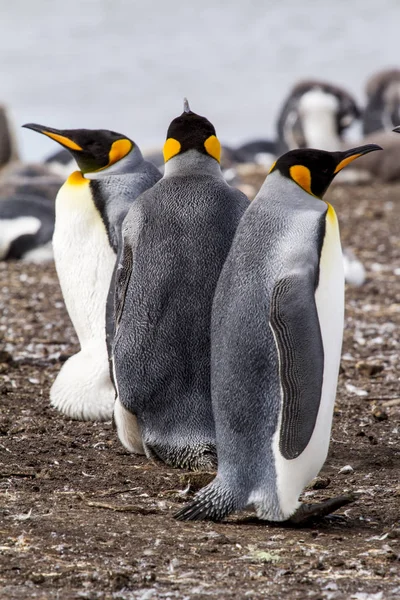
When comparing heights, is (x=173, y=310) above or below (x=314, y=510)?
above

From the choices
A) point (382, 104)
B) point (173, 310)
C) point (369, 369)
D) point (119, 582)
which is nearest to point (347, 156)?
point (173, 310)

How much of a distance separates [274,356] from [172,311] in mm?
682

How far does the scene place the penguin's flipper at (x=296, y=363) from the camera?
3109 mm

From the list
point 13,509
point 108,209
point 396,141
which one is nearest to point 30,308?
point 108,209

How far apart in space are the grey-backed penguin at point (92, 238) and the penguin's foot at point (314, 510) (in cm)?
156

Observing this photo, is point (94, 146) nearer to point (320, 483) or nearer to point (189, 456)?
point (189, 456)

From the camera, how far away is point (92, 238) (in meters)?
4.62

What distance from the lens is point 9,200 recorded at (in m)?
9.55

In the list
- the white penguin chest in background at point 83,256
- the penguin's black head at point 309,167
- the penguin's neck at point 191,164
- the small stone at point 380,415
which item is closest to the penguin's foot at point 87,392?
the white penguin chest in background at point 83,256

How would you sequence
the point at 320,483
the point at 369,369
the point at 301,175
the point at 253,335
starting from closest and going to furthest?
the point at 253,335 < the point at 301,175 < the point at 320,483 < the point at 369,369

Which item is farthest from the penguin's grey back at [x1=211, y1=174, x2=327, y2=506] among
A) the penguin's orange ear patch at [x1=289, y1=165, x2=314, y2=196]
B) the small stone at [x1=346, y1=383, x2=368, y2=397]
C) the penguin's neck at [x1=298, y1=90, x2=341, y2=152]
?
the penguin's neck at [x1=298, y1=90, x2=341, y2=152]

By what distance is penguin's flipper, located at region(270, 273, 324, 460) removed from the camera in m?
3.11

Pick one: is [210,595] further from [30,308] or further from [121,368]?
[30,308]

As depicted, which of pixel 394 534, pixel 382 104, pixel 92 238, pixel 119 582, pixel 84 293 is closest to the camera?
pixel 119 582
